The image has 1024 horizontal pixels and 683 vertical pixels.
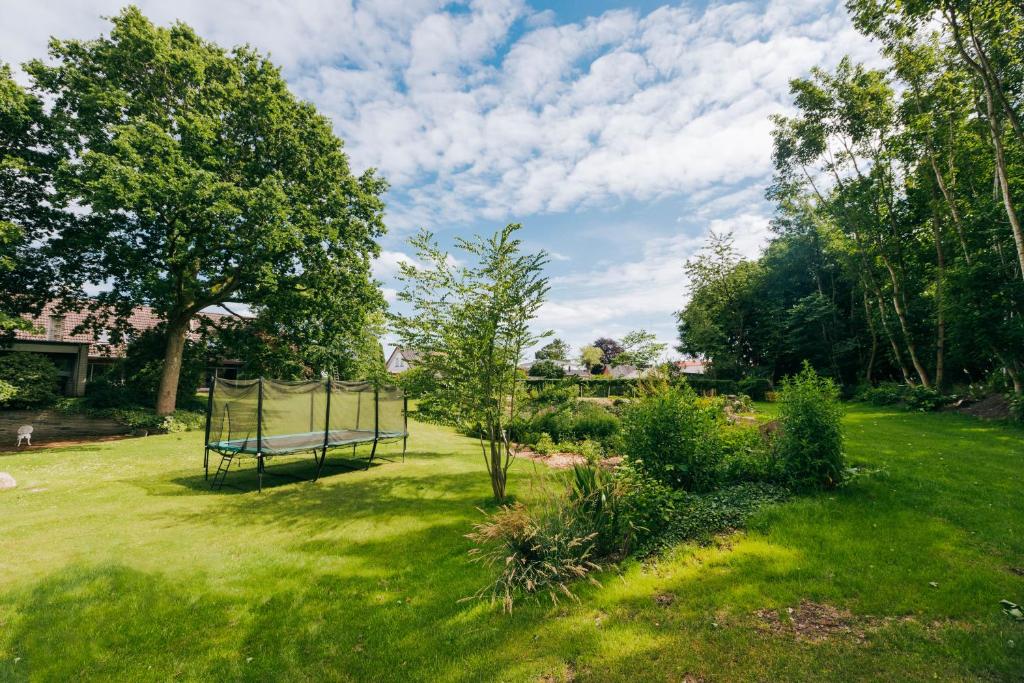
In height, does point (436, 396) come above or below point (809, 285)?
below

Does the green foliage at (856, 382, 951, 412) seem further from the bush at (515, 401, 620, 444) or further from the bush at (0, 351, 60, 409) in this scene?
the bush at (0, 351, 60, 409)

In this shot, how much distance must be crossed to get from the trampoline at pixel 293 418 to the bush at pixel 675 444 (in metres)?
6.80

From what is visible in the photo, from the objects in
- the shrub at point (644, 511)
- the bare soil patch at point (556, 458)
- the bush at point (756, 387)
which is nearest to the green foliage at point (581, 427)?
the bare soil patch at point (556, 458)

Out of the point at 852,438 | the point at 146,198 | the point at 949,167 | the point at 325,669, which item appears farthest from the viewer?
the point at 949,167

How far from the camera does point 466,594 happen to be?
432 cm

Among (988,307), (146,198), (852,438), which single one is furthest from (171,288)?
(988,307)

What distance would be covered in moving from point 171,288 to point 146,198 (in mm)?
3743

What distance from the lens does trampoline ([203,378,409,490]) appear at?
8977mm

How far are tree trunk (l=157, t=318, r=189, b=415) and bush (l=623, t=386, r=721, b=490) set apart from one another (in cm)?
1884

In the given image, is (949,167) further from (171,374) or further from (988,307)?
(171,374)

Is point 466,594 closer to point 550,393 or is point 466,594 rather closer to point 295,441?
point 550,393

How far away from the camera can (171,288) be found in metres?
15.6

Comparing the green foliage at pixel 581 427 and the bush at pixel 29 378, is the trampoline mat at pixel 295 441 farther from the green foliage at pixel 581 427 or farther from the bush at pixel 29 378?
the bush at pixel 29 378

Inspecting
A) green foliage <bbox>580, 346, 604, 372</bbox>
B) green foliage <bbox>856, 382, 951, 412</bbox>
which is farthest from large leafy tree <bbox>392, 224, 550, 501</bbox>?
green foliage <bbox>580, 346, 604, 372</bbox>
